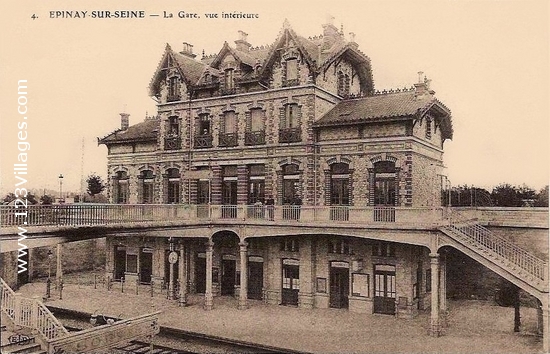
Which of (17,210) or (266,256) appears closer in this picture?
(17,210)

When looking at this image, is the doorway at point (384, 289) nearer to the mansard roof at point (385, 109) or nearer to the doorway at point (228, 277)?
the mansard roof at point (385, 109)

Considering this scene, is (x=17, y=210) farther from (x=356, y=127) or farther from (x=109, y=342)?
(x=356, y=127)

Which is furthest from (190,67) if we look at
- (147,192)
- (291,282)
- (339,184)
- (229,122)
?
(291,282)

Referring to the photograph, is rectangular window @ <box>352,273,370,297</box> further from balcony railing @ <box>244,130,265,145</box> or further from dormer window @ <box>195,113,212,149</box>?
dormer window @ <box>195,113,212,149</box>

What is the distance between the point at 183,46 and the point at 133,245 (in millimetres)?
11368

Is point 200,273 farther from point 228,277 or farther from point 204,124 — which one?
point 204,124

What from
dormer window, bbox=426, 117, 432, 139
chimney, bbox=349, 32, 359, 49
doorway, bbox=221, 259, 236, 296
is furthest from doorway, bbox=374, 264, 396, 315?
chimney, bbox=349, 32, 359, 49

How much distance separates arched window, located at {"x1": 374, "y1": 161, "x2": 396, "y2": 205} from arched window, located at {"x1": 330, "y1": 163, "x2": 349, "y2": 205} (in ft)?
4.31

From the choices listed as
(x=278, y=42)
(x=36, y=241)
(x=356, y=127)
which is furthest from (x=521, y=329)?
(x=36, y=241)

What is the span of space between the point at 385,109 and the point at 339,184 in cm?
373

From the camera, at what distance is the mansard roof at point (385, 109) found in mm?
20922

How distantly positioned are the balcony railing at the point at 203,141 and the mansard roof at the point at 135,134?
322 cm

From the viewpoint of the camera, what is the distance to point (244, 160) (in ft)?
80.0

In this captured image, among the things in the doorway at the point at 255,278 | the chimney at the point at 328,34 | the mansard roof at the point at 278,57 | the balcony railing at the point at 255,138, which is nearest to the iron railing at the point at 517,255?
the mansard roof at the point at 278,57
